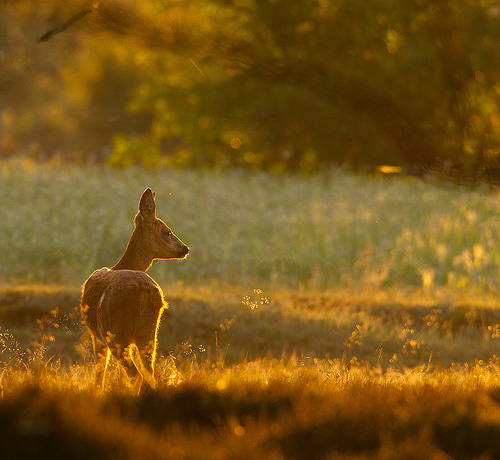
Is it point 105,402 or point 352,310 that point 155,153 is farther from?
point 105,402

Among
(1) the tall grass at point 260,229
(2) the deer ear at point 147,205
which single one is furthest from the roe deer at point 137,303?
(1) the tall grass at point 260,229

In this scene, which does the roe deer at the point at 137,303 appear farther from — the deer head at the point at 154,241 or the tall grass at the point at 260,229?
the tall grass at the point at 260,229

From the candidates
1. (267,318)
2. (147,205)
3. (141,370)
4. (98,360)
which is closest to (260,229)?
(267,318)

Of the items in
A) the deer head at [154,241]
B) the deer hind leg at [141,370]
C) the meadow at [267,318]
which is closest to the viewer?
the meadow at [267,318]

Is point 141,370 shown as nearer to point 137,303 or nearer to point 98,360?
point 137,303

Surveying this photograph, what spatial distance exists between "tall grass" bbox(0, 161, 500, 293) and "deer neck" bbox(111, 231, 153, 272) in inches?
267

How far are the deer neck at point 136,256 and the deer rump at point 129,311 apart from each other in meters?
0.19

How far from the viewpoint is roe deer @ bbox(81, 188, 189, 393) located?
15.8 feet

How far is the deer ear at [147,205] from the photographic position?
15.9 feet

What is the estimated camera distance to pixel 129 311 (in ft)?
15.7

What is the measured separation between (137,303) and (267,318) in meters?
5.08

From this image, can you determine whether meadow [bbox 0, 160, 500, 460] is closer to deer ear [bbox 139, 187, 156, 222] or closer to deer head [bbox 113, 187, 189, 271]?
deer head [bbox 113, 187, 189, 271]

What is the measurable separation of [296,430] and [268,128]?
19355 millimetres

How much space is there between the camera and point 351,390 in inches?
198
